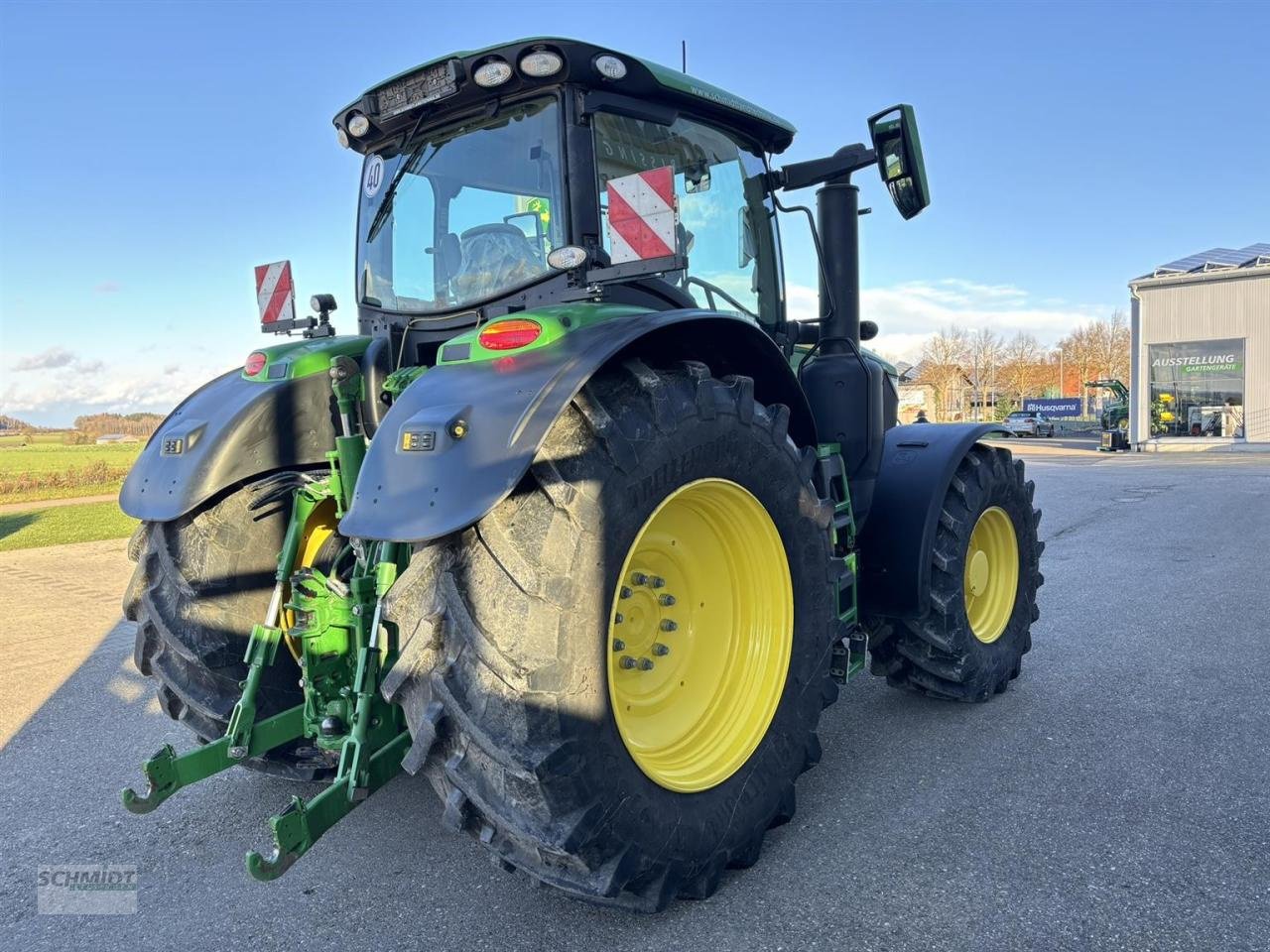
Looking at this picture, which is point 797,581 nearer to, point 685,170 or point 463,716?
point 463,716

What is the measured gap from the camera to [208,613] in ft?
9.95

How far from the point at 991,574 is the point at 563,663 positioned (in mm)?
3191

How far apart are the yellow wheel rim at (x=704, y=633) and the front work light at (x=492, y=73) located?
4.92ft

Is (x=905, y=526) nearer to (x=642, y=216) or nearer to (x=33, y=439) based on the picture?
(x=642, y=216)

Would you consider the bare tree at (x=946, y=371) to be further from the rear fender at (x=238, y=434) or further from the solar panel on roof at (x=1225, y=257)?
the rear fender at (x=238, y=434)

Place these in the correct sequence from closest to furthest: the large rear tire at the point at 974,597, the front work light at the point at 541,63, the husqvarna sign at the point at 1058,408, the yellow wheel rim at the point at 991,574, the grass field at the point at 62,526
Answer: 1. the front work light at the point at 541,63
2. the large rear tire at the point at 974,597
3. the yellow wheel rim at the point at 991,574
4. the grass field at the point at 62,526
5. the husqvarna sign at the point at 1058,408

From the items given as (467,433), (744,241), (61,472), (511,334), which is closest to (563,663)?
(467,433)

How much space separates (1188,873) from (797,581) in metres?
1.41

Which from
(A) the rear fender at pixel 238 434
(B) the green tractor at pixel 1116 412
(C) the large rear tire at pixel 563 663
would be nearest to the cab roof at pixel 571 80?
(A) the rear fender at pixel 238 434

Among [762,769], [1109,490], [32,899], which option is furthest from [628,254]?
[1109,490]

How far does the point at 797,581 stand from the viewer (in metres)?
2.87

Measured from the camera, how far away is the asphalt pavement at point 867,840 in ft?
7.72

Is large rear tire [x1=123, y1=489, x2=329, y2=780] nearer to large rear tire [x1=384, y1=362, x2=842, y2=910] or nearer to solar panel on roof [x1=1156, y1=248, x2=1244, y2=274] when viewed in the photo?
large rear tire [x1=384, y1=362, x2=842, y2=910]

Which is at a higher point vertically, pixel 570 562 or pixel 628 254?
pixel 628 254
